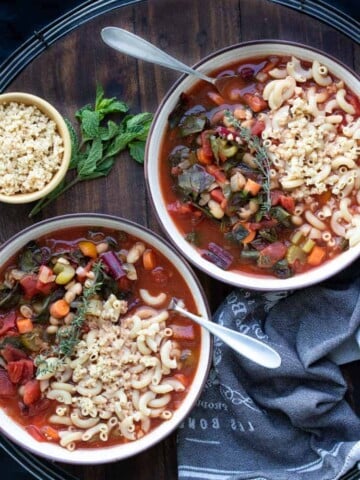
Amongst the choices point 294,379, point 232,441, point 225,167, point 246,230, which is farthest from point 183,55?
point 232,441

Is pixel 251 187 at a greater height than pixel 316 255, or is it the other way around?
Answer: pixel 251 187

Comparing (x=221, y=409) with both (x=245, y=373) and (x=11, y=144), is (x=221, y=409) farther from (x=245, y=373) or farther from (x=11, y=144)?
(x=11, y=144)

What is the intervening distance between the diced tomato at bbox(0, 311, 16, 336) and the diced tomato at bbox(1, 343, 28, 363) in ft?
0.25

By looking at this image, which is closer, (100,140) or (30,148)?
(30,148)

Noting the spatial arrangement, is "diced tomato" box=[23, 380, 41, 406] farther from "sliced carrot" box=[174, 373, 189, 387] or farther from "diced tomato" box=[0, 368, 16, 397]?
"sliced carrot" box=[174, 373, 189, 387]

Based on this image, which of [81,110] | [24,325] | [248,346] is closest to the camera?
[248,346]

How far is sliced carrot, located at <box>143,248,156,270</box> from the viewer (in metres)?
3.86

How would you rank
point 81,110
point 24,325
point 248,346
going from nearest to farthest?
point 248,346 → point 24,325 → point 81,110

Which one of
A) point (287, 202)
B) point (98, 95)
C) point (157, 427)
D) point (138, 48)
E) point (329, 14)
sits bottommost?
point (157, 427)

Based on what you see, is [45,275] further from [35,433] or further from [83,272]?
[35,433]

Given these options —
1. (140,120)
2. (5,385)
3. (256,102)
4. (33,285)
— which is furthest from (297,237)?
(5,385)

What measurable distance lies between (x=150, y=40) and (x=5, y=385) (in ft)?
6.16

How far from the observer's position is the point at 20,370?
12.4 feet

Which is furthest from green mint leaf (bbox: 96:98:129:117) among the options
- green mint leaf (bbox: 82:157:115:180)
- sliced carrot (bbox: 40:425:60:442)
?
sliced carrot (bbox: 40:425:60:442)
